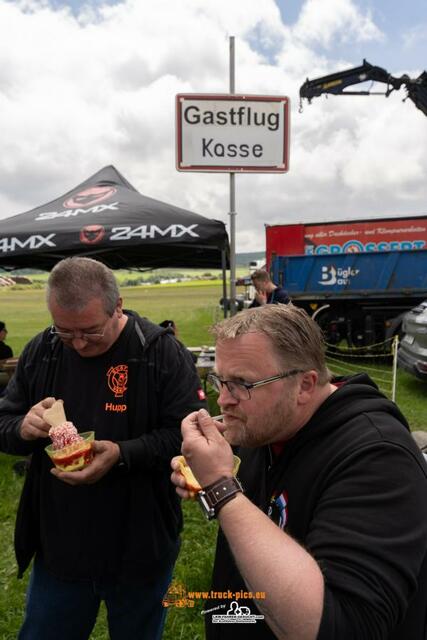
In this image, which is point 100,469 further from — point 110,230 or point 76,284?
point 110,230

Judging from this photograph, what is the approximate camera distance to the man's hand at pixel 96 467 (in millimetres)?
1570

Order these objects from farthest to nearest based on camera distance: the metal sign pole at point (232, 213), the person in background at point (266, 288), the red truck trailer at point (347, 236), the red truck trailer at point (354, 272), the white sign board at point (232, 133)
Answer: the red truck trailer at point (347, 236) < the red truck trailer at point (354, 272) < the person in background at point (266, 288) < the metal sign pole at point (232, 213) < the white sign board at point (232, 133)

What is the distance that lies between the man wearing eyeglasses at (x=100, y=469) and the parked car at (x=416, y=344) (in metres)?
5.96

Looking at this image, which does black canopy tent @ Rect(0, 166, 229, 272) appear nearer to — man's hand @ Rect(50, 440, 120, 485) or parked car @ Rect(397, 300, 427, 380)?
man's hand @ Rect(50, 440, 120, 485)

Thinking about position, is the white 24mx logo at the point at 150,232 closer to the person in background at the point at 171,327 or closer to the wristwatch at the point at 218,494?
the person in background at the point at 171,327

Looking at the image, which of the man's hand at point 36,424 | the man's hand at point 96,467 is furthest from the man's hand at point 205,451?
the man's hand at point 36,424

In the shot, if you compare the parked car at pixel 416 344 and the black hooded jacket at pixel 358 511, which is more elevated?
the black hooded jacket at pixel 358 511

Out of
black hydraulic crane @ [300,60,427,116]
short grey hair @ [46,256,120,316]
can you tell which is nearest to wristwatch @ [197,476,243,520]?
short grey hair @ [46,256,120,316]

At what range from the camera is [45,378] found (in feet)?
5.98

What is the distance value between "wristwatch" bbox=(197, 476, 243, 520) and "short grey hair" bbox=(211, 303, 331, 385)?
1.16ft

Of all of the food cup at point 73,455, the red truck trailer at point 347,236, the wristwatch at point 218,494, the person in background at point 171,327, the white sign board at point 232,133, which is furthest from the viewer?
the red truck trailer at point 347,236

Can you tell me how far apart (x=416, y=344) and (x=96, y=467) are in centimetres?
661

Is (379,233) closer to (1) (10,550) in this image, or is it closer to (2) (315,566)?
(1) (10,550)

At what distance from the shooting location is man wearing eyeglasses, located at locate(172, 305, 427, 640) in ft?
2.71
